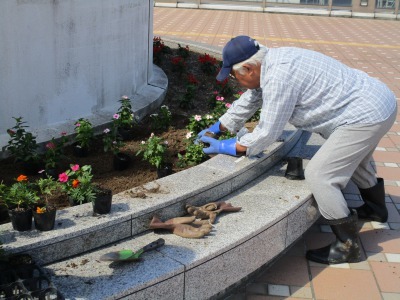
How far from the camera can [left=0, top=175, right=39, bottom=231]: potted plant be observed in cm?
357

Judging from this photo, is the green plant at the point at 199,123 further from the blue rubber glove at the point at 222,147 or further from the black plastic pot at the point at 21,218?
the black plastic pot at the point at 21,218

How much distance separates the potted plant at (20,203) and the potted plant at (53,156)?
79 centimetres

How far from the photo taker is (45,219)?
357 cm

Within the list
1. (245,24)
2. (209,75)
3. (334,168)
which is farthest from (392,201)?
(245,24)

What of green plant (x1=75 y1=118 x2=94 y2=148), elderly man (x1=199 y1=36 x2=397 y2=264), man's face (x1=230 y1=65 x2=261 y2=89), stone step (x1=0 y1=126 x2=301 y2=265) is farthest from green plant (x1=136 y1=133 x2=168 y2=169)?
man's face (x1=230 y1=65 x2=261 y2=89)

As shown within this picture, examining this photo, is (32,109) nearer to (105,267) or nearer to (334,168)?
(105,267)

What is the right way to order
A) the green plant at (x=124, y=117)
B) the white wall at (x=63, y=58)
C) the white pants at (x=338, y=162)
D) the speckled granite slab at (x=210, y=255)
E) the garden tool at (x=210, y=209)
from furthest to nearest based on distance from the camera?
1. the green plant at (x=124, y=117)
2. the white wall at (x=63, y=58)
3. the white pants at (x=338, y=162)
4. the garden tool at (x=210, y=209)
5. the speckled granite slab at (x=210, y=255)

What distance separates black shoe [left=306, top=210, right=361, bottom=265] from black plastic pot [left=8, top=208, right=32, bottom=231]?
217 centimetres

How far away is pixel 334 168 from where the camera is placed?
4.49 meters

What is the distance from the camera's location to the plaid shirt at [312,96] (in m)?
4.27

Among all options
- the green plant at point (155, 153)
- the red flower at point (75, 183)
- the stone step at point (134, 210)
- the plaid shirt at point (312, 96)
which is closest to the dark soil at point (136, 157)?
the green plant at point (155, 153)

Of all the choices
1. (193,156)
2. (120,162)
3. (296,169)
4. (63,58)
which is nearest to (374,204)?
(296,169)

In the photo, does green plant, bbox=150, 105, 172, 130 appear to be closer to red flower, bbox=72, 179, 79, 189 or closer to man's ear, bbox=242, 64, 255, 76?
man's ear, bbox=242, 64, 255, 76

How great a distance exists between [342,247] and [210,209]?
42.3 inches
